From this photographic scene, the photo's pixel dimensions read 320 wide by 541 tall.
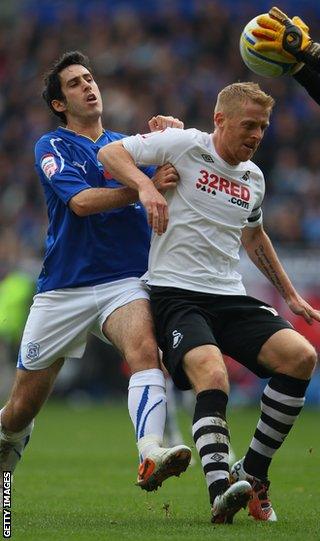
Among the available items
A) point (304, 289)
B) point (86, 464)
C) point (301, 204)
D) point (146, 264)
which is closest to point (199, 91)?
point (301, 204)

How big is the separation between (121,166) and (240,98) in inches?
29.8

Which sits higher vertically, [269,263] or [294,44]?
[294,44]

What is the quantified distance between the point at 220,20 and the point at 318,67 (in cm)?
1605

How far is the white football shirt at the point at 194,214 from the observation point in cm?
686

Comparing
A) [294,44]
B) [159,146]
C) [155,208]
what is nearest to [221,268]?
[155,208]

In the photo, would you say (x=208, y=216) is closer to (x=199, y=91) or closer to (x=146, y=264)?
(x=146, y=264)

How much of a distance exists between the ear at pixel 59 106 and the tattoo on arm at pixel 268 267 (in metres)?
1.48

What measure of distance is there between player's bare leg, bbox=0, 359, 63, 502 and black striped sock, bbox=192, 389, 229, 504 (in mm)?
1138

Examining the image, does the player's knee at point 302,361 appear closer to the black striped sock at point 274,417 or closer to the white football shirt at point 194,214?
the black striped sock at point 274,417

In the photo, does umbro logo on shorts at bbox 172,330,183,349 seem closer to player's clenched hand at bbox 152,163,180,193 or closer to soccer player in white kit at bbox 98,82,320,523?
soccer player in white kit at bbox 98,82,320,523

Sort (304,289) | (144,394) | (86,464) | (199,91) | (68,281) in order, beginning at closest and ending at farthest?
(144,394) < (68,281) < (86,464) < (304,289) < (199,91)

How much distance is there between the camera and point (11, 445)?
739cm

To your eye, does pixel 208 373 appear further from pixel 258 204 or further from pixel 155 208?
pixel 258 204

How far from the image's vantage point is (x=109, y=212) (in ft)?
23.6
